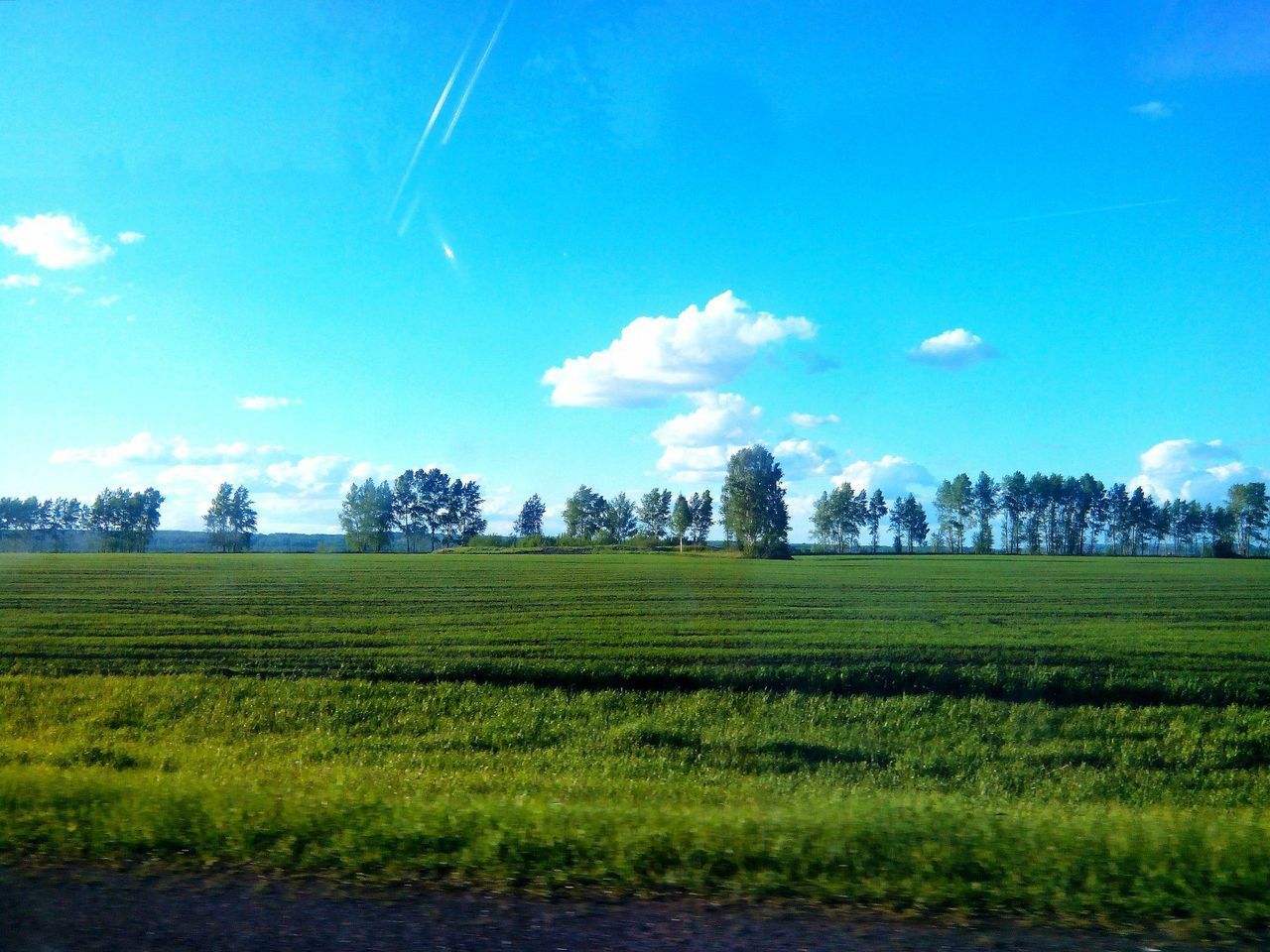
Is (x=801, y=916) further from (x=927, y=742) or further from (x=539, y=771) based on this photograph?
(x=927, y=742)

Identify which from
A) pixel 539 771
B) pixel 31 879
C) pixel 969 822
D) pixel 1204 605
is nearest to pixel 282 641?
pixel 539 771

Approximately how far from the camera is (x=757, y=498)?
67062 millimetres

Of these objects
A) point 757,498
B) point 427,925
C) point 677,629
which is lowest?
point 677,629

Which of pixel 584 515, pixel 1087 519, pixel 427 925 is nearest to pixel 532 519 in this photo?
pixel 584 515

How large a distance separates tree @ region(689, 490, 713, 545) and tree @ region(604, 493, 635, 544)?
797 centimetres

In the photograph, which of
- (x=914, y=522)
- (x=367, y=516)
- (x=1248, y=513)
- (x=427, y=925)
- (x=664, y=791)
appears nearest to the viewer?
(x=427, y=925)

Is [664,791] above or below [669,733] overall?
above

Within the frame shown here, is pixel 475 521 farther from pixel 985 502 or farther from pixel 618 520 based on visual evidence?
pixel 618 520

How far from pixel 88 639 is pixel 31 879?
20794 millimetres

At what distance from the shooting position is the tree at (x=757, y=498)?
219ft

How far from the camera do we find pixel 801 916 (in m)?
4.50

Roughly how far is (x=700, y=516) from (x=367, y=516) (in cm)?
6037

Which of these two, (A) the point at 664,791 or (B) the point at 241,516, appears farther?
(B) the point at 241,516

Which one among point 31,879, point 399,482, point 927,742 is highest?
point 399,482
